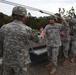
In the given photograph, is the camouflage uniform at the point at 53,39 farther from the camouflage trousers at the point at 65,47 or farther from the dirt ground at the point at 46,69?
the camouflage trousers at the point at 65,47

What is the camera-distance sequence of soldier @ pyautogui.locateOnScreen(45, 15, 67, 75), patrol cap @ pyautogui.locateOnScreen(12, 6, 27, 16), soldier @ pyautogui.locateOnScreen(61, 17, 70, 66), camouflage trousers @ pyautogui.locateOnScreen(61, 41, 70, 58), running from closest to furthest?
1. patrol cap @ pyautogui.locateOnScreen(12, 6, 27, 16)
2. soldier @ pyautogui.locateOnScreen(45, 15, 67, 75)
3. soldier @ pyautogui.locateOnScreen(61, 17, 70, 66)
4. camouflage trousers @ pyautogui.locateOnScreen(61, 41, 70, 58)

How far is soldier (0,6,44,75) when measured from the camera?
5.03 meters

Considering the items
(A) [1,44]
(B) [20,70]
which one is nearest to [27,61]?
(B) [20,70]

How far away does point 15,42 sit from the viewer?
5031 millimetres

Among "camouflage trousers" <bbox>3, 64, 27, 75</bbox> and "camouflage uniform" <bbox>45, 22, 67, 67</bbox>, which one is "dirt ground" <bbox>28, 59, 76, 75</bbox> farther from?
"camouflage trousers" <bbox>3, 64, 27, 75</bbox>

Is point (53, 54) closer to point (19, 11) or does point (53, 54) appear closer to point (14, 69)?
point (14, 69)

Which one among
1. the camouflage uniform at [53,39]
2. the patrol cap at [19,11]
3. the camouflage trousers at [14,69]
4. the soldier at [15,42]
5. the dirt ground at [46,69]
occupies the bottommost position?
the dirt ground at [46,69]

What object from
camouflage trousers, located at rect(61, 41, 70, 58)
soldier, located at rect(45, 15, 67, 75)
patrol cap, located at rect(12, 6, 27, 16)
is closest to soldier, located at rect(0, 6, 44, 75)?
patrol cap, located at rect(12, 6, 27, 16)

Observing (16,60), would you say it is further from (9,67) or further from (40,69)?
(40,69)

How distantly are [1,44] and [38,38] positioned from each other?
0.61m

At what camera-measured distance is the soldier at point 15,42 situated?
16.5ft

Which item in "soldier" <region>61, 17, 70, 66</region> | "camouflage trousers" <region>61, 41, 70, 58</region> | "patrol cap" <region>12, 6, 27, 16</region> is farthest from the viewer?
"camouflage trousers" <region>61, 41, 70, 58</region>

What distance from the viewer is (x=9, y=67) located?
5.06 metres

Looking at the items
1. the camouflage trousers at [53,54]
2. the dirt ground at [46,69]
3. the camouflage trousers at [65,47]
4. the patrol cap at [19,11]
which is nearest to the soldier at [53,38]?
the camouflage trousers at [53,54]
